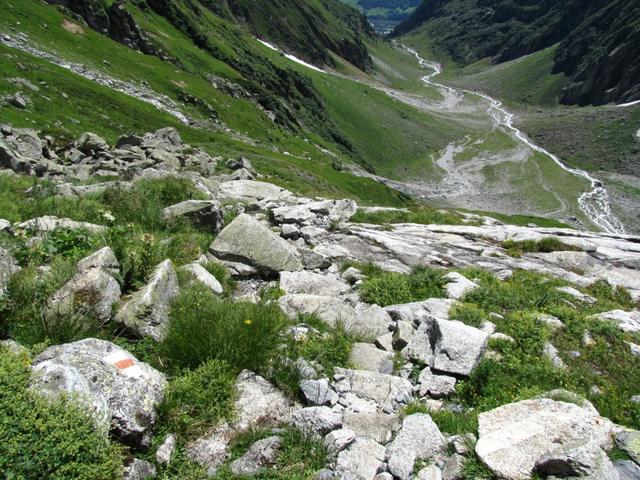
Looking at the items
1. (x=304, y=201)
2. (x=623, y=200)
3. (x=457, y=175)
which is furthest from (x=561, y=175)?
(x=304, y=201)

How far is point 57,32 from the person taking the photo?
203ft

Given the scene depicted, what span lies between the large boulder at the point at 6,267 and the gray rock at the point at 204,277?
8.77 feet

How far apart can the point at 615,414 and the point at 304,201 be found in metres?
16.2

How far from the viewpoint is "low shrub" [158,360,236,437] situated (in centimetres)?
477

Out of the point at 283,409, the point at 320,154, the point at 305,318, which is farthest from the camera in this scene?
the point at 320,154

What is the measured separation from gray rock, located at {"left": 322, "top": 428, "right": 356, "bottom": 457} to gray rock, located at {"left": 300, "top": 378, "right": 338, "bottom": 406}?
696 mm

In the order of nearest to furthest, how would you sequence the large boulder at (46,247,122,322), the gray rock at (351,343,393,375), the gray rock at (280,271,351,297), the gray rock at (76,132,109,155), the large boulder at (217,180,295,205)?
the large boulder at (46,247,122,322), the gray rock at (351,343,393,375), the gray rock at (280,271,351,297), the large boulder at (217,180,295,205), the gray rock at (76,132,109,155)

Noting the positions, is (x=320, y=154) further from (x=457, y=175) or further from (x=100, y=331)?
(x=100, y=331)

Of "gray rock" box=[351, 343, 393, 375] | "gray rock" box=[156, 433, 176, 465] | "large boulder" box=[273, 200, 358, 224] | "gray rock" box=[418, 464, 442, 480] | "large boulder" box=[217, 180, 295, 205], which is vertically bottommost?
"large boulder" box=[217, 180, 295, 205]

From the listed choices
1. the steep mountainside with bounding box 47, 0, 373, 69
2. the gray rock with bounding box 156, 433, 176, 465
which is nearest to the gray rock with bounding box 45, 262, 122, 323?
the gray rock with bounding box 156, 433, 176, 465

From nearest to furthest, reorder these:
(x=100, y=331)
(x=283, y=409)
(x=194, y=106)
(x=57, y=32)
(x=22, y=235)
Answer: (x=283, y=409) < (x=100, y=331) < (x=22, y=235) < (x=57, y=32) < (x=194, y=106)

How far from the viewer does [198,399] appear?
5.02 metres

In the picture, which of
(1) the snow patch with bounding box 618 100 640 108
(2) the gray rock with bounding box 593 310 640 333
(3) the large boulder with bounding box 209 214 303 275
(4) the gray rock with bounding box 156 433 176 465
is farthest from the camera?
(1) the snow patch with bounding box 618 100 640 108

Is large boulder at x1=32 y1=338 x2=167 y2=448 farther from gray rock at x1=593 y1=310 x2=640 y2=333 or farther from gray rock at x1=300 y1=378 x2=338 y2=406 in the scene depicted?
gray rock at x1=593 y1=310 x2=640 y2=333
